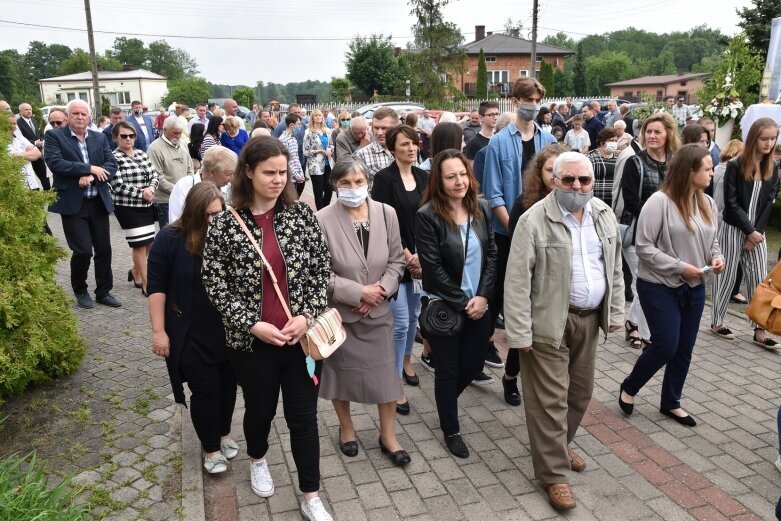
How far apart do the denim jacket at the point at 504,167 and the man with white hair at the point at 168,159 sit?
384cm

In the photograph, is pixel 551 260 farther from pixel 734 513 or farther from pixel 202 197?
pixel 202 197

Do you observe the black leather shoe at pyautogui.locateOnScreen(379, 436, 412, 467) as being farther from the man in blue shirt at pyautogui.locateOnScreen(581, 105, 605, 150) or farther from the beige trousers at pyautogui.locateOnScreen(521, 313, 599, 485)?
the man in blue shirt at pyautogui.locateOnScreen(581, 105, 605, 150)

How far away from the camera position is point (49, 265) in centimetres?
498

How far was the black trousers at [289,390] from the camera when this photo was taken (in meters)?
3.25

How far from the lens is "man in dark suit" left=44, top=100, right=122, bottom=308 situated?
6.61m

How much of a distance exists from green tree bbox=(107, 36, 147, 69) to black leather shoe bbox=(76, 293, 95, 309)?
127m

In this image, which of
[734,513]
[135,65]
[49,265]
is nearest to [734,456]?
[734,513]

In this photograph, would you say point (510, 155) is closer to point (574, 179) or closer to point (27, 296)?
point (574, 179)

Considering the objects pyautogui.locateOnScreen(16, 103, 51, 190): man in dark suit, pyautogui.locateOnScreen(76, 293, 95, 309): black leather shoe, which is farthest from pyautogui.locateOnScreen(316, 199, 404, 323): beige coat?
pyautogui.locateOnScreen(16, 103, 51, 190): man in dark suit

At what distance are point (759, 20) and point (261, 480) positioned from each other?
2695 cm

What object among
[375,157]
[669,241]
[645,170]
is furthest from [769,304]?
[375,157]

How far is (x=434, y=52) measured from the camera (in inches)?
1631

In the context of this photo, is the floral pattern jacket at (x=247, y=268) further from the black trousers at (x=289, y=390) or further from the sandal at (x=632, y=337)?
the sandal at (x=632, y=337)

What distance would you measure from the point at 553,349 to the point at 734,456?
1.62 meters
